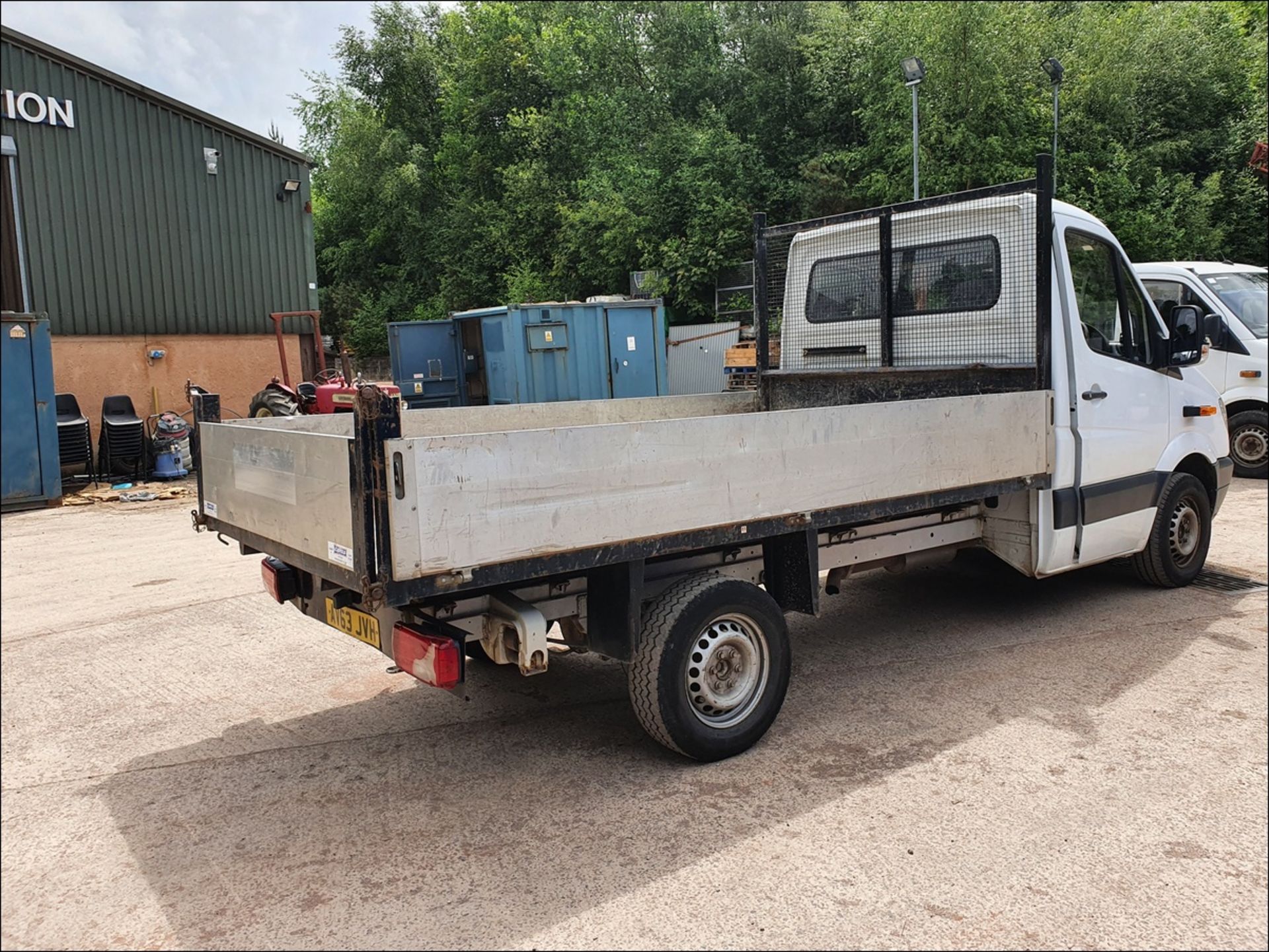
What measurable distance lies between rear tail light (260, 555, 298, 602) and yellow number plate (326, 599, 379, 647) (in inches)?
9.7

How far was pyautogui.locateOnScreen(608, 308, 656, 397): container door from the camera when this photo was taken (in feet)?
54.5

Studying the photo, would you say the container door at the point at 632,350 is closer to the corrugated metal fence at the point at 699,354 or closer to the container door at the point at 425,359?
the container door at the point at 425,359

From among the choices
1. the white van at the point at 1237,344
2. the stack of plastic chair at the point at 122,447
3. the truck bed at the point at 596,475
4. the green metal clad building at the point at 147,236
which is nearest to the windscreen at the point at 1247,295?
the white van at the point at 1237,344

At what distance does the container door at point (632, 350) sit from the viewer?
16.6 meters

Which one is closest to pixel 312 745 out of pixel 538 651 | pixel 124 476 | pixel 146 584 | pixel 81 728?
pixel 81 728

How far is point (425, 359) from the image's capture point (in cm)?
1766

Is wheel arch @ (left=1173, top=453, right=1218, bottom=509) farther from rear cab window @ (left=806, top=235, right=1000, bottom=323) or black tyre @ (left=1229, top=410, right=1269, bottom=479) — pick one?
black tyre @ (left=1229, top=410, right=1269, bottom=479)

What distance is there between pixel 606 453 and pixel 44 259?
14952 mm

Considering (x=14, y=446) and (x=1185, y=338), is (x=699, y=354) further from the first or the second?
(x=14, y=446)

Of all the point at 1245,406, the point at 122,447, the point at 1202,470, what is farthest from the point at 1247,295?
the point at 122,447

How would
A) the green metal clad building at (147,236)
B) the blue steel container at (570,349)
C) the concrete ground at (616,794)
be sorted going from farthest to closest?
the blue steel container at (570,349) < the green metal clad building at (147,236) < the concrete ground at (616,794)

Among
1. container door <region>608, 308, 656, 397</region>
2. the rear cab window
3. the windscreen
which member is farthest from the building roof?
the windscreen

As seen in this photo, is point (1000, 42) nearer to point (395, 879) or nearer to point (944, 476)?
point (944, 476)

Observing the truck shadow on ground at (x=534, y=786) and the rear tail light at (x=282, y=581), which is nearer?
the truck shadow on ground at (x=534, y=786)
